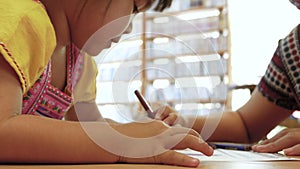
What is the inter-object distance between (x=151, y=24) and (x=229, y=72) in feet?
2.88

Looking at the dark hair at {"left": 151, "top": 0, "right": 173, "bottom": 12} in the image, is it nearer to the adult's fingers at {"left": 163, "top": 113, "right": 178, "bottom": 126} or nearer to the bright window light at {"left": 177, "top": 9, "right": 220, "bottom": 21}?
the adult's fingers at {"left": 163, "top": 113, "right": 178, "bottom": 126}

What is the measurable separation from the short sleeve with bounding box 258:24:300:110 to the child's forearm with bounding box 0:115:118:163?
666 millimetres

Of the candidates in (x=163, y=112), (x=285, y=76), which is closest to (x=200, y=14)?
(x=285, y=76)

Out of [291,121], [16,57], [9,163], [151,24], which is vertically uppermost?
[151,24]

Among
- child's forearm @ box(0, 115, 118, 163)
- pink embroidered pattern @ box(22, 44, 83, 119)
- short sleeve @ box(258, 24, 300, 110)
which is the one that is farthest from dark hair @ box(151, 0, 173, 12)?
child's forearm @ box(0, 115, 118, 163)

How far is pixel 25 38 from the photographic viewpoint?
47cm

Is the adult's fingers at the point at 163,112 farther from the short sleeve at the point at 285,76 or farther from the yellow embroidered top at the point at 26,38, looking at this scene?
the short sleeve at the point at 285,76

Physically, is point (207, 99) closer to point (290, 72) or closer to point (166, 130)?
point (166, 130)

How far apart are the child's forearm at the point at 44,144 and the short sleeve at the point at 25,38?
7 centimetres

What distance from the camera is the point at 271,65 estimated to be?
1.01 m

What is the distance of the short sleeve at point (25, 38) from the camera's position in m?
0.44

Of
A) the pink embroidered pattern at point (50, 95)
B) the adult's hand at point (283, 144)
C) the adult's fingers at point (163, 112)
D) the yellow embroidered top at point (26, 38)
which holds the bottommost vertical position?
the adult's hand at point (283, 144)

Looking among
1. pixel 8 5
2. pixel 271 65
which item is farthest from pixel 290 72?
pixel 8 5

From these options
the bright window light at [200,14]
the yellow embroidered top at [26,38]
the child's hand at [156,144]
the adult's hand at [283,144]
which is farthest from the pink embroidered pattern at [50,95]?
the bright window light at [200,14]
